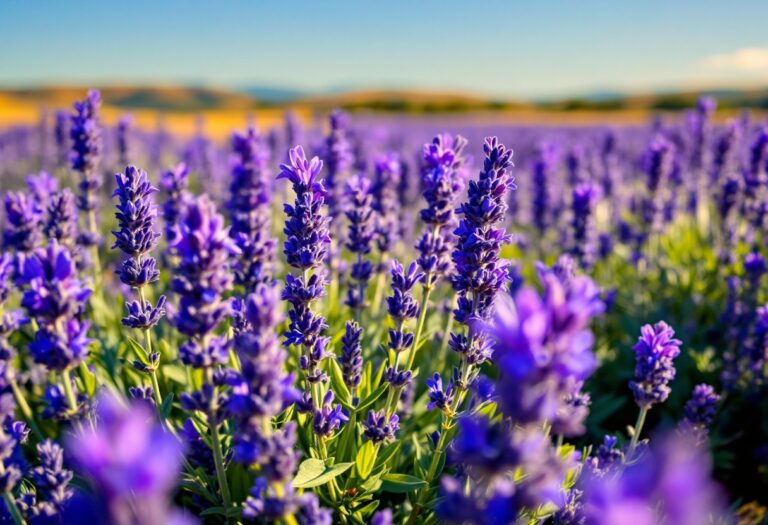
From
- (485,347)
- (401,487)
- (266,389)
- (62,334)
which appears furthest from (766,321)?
(62,334)

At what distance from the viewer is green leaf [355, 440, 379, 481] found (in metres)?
3.09

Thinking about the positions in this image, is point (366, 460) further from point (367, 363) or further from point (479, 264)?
point (479, 264)

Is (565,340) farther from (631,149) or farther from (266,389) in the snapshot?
(631,149)

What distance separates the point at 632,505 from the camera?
1273mm

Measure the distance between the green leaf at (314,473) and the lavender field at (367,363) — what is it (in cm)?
1

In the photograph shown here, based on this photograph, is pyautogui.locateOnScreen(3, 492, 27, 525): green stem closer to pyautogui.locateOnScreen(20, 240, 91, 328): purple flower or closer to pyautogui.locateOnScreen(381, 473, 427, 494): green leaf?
pyautogui.locateOnScreen(20, 240, 91, 328): purple flower

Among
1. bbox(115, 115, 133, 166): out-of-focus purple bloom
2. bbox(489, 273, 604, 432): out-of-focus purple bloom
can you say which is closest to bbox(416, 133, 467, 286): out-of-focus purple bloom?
bbox(489, 273, 604, 432): out-of-focus purple bloom

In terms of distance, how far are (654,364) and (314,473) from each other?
6.04ft

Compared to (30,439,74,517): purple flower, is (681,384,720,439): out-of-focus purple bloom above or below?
below

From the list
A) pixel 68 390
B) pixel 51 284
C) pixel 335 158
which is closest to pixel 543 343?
pixel 51 284

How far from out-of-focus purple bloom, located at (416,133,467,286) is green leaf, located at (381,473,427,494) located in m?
1.07

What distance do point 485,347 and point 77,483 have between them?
2384 millimetres

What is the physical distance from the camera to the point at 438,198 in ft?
11.2

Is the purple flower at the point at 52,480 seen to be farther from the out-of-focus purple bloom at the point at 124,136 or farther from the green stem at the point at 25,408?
the out-of-focus purple bloom at the point at 124,136
